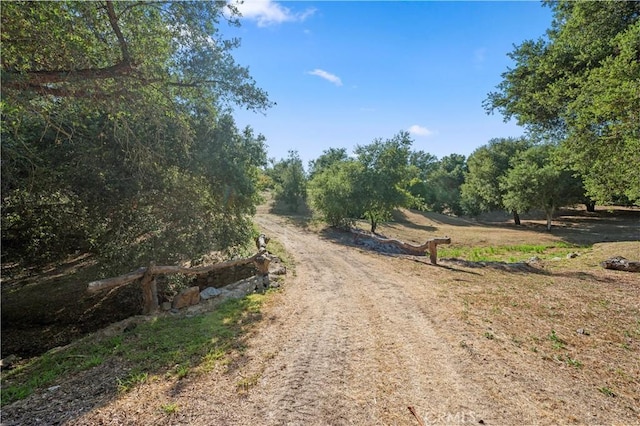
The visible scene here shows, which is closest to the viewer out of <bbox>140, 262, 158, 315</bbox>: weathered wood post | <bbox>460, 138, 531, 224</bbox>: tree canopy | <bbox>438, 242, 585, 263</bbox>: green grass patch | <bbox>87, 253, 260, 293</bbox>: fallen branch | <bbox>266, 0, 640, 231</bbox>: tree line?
<bbox>87, 253, 260, 293</bbox>: fallen branch

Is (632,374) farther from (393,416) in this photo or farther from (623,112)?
(623,112)

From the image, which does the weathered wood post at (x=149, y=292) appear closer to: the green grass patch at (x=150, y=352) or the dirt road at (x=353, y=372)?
the green grass patch at (x=150, y=352)

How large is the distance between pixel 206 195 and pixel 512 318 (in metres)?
9.46

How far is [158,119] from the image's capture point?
6.54 meters

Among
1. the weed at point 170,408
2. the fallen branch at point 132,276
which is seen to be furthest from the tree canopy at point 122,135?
the weed at point 170,408

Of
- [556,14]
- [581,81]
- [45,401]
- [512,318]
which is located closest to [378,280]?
[512,318]

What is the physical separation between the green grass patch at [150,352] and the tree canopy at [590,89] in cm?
1057

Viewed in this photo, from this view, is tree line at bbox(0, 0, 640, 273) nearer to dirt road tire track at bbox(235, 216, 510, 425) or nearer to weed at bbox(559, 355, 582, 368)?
dirt road tire track at bbox(235, 216, 510, 425)

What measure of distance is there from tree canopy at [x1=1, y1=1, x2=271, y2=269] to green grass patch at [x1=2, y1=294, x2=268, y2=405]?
3163 millimetres

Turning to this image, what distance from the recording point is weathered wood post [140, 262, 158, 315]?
7254 mm

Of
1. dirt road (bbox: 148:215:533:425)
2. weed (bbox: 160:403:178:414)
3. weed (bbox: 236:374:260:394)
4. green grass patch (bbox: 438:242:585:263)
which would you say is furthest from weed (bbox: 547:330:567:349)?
green grass patch (bbox: 438:242:585:263)

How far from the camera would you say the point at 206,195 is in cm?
1030

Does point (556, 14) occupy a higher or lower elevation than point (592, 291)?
higher

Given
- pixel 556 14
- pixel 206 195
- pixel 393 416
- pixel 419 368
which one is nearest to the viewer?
pixel 393 416
